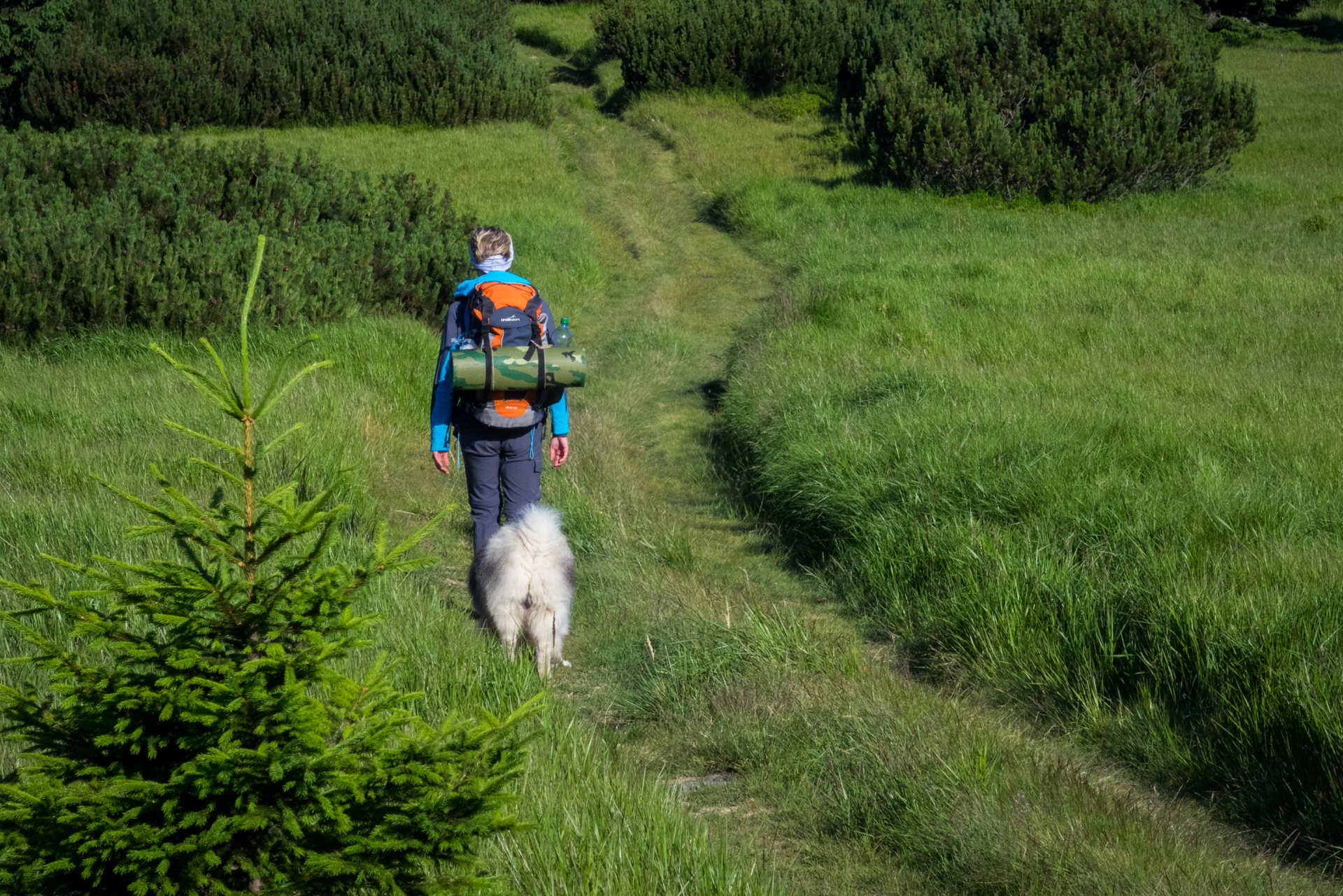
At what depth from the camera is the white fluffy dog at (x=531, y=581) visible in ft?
13.9

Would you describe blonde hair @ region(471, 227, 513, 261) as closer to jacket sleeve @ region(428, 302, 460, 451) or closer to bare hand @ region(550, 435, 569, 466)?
jacket sleeve @ region(428, 302, 460, 451)

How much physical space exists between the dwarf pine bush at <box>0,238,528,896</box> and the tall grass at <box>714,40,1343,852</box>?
2890mm

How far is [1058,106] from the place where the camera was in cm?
1492

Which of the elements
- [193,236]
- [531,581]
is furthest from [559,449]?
[193,236]

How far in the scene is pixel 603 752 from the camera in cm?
362

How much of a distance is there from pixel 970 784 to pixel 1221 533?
2268 mm

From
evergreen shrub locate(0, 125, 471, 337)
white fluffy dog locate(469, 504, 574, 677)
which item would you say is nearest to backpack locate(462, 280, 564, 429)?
white fluffy dog locate(469, 504, 574, 677)

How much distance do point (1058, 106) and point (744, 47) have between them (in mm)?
10348

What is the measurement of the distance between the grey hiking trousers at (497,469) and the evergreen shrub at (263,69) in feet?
61.5

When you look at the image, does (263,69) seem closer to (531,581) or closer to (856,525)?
(856,525)

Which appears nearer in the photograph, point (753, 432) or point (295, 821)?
point (295, 821)

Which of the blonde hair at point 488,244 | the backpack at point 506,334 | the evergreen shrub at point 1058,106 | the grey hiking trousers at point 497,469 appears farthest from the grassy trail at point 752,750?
the evergreen shrub at point 1058,106

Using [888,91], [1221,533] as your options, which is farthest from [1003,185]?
[1221,533]

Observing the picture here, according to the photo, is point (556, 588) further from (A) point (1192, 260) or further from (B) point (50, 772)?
(A) point (1192, 260)
